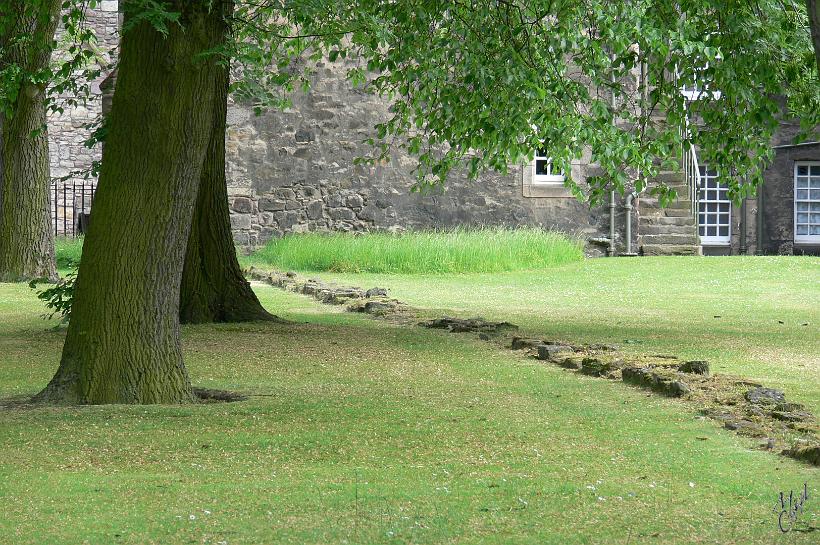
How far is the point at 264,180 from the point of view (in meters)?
24.0

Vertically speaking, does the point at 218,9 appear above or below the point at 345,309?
above

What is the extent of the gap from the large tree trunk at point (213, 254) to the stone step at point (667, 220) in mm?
14899

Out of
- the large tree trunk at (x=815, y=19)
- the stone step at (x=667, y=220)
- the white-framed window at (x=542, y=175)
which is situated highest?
the white-framed window at (x=542, y=175)

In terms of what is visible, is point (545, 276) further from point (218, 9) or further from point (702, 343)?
point (218, 9)

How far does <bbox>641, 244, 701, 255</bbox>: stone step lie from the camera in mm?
25125

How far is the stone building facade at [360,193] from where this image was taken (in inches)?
944

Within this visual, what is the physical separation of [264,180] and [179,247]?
17080 mm

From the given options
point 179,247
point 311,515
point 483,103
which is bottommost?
point 311,515

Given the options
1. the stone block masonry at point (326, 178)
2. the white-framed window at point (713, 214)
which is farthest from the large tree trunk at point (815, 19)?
the white-framed window at point (713, 214)

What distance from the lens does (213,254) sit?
38.7ft

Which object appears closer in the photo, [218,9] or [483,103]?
[218,9]

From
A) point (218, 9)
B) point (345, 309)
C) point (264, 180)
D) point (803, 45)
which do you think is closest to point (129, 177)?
point (218, 9)

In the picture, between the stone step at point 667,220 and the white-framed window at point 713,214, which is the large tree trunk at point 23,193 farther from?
the white-framed window at point 713,214

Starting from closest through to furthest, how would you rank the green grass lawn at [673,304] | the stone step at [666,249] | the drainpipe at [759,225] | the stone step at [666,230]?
1. the green grass lawn at [673,304]
2. the stone step at [666,249]
3. the stone step at [666,230]
4. the drainpipe at [759,225]
